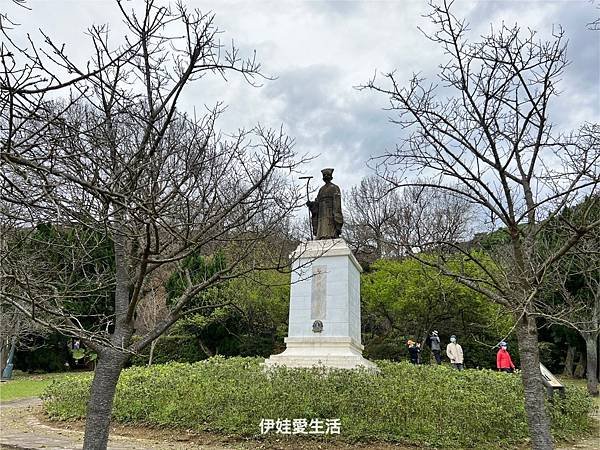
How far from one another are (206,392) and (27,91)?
21.5ft

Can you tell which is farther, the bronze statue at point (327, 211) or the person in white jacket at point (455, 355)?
the person in white jacket at point (455, 355)

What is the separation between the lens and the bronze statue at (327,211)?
39.6ft

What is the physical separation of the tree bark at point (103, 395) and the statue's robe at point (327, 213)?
802cm

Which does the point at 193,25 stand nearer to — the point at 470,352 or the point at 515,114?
the point at 515,114

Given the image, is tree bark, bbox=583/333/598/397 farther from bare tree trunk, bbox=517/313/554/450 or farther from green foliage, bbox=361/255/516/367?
bare tree trunk, bbox=517/313/554/450

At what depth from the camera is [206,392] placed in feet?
26.5

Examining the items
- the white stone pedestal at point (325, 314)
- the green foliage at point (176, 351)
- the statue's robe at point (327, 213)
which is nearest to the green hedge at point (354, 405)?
the white stone pedestal at point (325, 314)

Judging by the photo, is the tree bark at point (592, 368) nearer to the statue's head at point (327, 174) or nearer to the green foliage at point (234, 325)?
the statue's head at point (327, 174)

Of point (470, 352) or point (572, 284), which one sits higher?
point (572, 284)

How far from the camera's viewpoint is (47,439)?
287 inches

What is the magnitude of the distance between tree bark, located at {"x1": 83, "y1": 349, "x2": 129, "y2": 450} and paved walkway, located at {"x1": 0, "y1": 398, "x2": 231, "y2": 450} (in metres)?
2.82

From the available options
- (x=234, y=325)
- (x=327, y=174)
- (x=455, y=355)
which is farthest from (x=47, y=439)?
(x=234, y=325)

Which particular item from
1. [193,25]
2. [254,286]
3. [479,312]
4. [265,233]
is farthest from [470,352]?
[193,25]

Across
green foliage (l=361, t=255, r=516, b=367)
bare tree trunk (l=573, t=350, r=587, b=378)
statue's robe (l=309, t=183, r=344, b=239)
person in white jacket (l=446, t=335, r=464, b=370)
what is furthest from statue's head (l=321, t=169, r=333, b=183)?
bare tree trunk (l=573, t=350, r=587, b=378)
